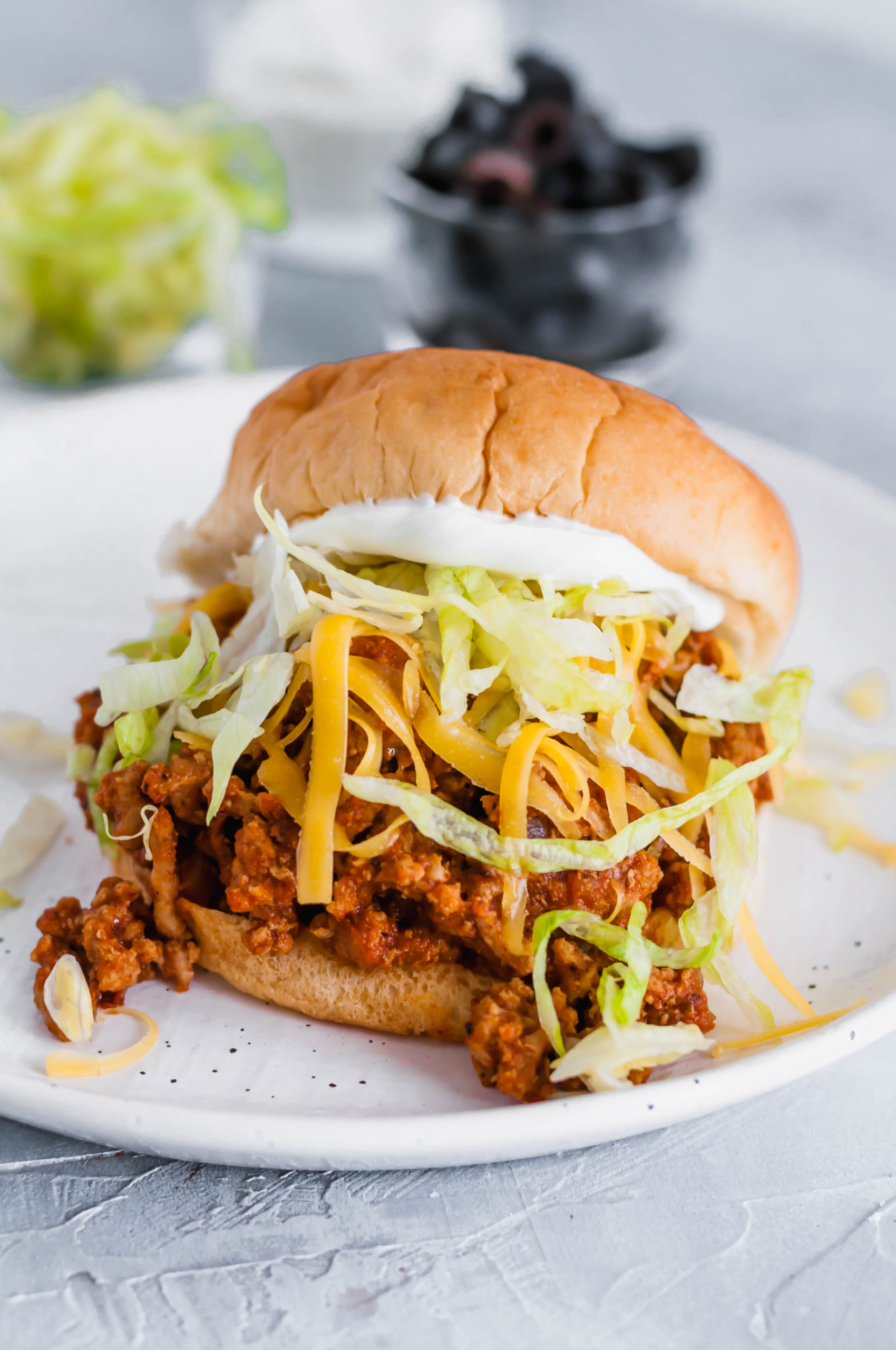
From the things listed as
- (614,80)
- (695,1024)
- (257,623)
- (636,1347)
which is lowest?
(636,1347)

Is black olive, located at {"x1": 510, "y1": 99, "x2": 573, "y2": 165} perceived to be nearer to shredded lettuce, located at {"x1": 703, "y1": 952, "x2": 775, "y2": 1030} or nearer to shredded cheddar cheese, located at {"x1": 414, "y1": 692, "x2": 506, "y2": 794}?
shredded cheddar cheese, located at {"x1": 414, "y1": 692, "x2": 506, "y2": 794}

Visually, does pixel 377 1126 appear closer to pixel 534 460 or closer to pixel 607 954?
pixel 607 954

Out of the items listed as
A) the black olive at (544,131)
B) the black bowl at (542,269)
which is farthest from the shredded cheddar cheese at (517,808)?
the black olive at (544,131)

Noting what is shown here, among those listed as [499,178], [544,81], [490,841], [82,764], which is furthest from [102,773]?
[544,81]

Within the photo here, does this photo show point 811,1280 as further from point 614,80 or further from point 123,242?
point 614,80


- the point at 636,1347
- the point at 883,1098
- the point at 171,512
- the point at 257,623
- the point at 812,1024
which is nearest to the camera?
the point at 636,1347

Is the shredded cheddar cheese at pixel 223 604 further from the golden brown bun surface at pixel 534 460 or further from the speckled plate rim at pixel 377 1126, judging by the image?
the speckled plate rim at pixel 377 1126

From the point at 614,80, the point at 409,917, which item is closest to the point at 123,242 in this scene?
the point at 409,917
